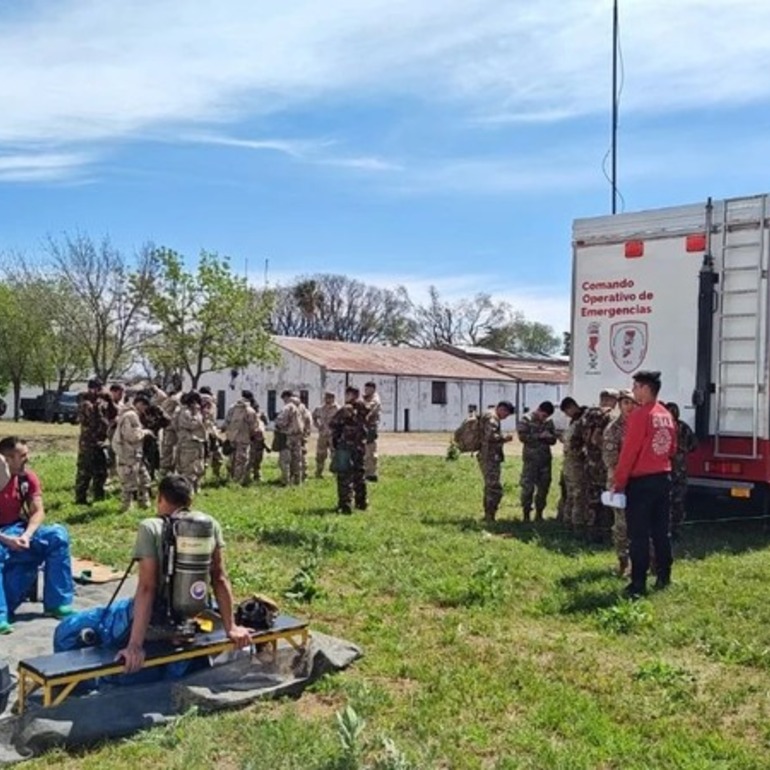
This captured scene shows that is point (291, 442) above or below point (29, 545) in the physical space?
above

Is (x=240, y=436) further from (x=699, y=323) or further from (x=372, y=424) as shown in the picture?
(x=699, y=323)

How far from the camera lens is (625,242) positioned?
12148mm

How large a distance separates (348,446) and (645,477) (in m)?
5.96

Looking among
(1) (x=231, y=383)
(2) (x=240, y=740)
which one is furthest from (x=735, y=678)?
(1) (x=231, y=383)

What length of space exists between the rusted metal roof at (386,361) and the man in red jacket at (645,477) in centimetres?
3861

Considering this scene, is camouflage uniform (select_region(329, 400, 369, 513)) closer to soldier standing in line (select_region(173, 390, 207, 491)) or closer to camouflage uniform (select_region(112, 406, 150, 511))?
soldier standing in line (select_region(173, 390, 207, 491))

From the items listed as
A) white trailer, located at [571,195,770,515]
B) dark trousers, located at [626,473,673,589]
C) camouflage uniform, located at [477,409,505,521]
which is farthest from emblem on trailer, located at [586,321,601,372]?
dark trousers, located at [626,473,673,589]

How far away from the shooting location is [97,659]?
5.55 meters

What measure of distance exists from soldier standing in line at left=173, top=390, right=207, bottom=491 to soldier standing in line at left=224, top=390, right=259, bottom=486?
2595mm

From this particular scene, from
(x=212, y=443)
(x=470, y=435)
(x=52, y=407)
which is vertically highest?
(x=52, y=407)

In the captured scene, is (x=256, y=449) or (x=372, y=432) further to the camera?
(x=256, y=449)

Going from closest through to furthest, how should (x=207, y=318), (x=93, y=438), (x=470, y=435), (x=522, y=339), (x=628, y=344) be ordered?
(x=628, y=344) → (x=470, y=435) → (x=93, y=438) → (x=207, y=318) → (x=522, y=339)

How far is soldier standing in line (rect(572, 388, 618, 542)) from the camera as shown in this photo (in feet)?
37.0

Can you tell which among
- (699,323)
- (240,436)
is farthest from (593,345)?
(240,436)
